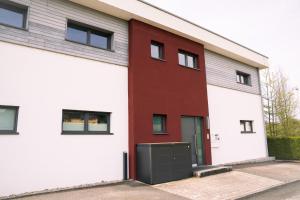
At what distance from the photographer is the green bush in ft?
51.6

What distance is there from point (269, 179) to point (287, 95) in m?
14.8

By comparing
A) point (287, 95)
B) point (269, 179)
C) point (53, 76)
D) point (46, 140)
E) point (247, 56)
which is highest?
point (247, 56)

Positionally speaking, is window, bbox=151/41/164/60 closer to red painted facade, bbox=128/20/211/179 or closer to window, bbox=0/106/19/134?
red painted facade, bbox=128/20/211/179

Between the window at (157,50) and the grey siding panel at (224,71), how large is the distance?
133 inches

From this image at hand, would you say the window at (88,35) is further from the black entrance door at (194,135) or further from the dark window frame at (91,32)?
the black entrance door at (194,135)

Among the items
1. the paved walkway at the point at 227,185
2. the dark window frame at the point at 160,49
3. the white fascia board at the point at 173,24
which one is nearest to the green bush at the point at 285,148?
the white fascia board at the point at 173,24

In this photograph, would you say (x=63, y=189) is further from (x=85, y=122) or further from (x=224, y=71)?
(x=224, y=71)

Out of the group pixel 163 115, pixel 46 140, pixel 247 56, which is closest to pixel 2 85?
pixel 46 140

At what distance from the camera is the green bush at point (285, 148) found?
15.7 metres

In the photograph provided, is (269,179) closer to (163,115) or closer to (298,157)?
(163,115)

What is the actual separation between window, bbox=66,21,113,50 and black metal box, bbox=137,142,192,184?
419 centimetres

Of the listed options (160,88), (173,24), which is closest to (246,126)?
(160,88)

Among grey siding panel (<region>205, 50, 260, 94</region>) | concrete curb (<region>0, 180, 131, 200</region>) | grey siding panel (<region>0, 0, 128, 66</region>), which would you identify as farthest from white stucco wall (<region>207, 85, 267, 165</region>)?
concrete curb (<region>0, 180, 131, 200</region>)

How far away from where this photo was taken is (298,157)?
1560 centimetres
